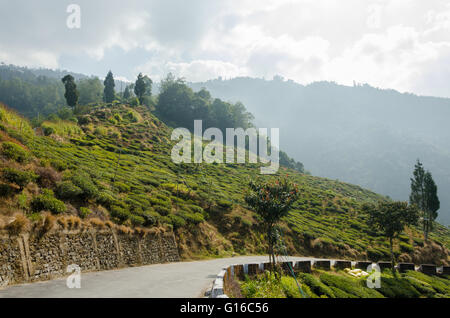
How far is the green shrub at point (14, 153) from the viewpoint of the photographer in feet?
53.8

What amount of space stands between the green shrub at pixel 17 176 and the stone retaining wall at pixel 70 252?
3.73 m

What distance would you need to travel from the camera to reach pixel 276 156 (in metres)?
121

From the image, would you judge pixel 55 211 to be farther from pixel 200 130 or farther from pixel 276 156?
pixel 276 156

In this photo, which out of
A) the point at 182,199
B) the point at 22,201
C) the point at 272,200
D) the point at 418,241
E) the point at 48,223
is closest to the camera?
the point at 48,223

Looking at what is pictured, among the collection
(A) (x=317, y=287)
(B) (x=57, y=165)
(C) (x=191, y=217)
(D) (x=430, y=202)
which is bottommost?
(D) (x=430, y=202)

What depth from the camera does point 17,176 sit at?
48.7ft

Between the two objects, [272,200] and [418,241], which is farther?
[418,241]

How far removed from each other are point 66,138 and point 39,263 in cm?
3166

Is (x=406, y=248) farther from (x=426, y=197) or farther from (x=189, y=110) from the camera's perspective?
(x=189, y=110)

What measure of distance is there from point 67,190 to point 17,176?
10.0 feet

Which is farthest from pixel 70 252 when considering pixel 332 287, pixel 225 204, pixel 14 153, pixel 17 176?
pixel 225 204

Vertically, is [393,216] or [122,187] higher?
[122,187]

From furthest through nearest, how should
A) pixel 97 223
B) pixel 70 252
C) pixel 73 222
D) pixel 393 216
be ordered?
pixel 393 216
pixel 97 223
pixel 73 222
pixel 70 252

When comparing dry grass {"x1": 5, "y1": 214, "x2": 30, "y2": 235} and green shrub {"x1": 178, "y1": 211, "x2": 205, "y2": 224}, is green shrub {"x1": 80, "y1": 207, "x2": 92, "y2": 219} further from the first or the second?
green shrub {"x1": 178, "y1": 211, "x2": 205, "y2": 224}
